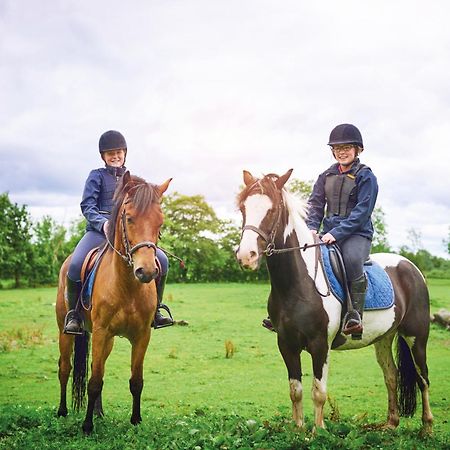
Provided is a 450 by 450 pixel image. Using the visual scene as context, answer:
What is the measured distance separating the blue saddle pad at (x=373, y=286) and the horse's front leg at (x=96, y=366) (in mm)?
2696

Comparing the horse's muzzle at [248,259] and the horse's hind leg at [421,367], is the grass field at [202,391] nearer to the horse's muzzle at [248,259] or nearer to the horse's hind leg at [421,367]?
the horse's hind leg at [421,367]

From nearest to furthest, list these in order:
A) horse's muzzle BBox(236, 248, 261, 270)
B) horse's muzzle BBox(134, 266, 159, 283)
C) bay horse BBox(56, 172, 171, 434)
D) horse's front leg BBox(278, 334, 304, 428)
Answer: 1. horse's muzzle BBox(236, 248, 261, 270)
2. horse's muzzle BBox(134, 266, 159, 283)
3. bay horse BBox(56, 172, 171, 434)
4. horse's front leg BBox(278, 334, 304, 428)

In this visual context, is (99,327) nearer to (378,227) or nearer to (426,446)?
(426,446)

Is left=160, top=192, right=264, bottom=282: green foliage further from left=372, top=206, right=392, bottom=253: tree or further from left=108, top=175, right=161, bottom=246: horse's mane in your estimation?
left=108, top=175, right=161, bottom=246: horse's mane

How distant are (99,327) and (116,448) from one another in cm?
136

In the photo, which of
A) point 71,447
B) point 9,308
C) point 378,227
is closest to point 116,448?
point 71,447

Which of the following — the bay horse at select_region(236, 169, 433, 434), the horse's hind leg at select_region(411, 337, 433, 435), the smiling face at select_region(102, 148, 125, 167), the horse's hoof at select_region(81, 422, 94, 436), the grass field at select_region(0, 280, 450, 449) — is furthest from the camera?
the smiling face at select_region(102, 148, 125, 167)

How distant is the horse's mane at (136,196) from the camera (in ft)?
20.0

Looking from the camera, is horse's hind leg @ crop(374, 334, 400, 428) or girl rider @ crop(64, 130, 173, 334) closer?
girl rider @ crop(64, 130, 173, 334)

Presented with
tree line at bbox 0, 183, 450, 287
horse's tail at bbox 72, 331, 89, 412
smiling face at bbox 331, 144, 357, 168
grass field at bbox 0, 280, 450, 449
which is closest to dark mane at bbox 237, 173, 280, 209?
smiling face at bbox 331, 144, 357, 168

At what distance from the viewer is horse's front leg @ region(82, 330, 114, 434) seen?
668 cm

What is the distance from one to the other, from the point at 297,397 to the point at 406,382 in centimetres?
213

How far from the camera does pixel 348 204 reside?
695 cm

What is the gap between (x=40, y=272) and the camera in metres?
47.2
